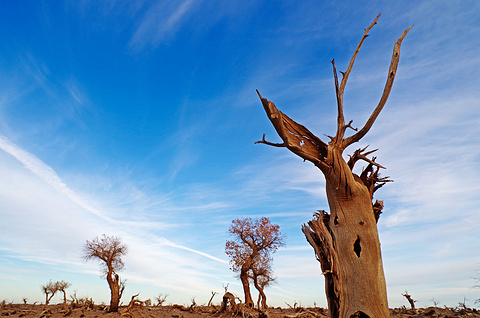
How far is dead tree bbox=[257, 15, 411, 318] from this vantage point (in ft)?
19.7

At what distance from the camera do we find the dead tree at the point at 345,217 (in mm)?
6004

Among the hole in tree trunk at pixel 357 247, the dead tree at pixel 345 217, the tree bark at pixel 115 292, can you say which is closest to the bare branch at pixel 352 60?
the dead tree at pixel 345 217

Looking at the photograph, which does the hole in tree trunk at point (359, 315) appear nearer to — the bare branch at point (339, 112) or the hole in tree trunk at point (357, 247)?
the hole in tree trunk at point (357, 247)

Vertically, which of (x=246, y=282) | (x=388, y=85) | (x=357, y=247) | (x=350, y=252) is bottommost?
(x=350, y=252)

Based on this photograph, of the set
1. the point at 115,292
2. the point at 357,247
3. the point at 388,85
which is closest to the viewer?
the point at 357,247

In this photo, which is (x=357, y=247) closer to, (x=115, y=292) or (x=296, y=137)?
(x=296, y=137)

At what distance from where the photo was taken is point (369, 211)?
666 cm

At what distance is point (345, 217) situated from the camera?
6531 millimetres

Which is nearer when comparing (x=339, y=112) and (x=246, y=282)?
(x=339, y=112)

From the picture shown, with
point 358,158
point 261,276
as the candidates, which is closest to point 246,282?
point 261,276

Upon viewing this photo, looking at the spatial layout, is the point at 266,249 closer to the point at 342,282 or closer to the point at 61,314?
the point at 61,314

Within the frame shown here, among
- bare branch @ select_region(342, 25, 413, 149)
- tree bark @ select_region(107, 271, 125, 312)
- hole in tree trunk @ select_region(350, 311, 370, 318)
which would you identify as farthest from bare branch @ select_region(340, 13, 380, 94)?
tree bark @ select_region(107, 271, 125, 312)

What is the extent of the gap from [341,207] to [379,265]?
4.24 feet

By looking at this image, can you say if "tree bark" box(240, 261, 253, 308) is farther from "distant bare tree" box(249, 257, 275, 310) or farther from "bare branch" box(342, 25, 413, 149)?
"bare branch" box(342, 25, 413, 149)
